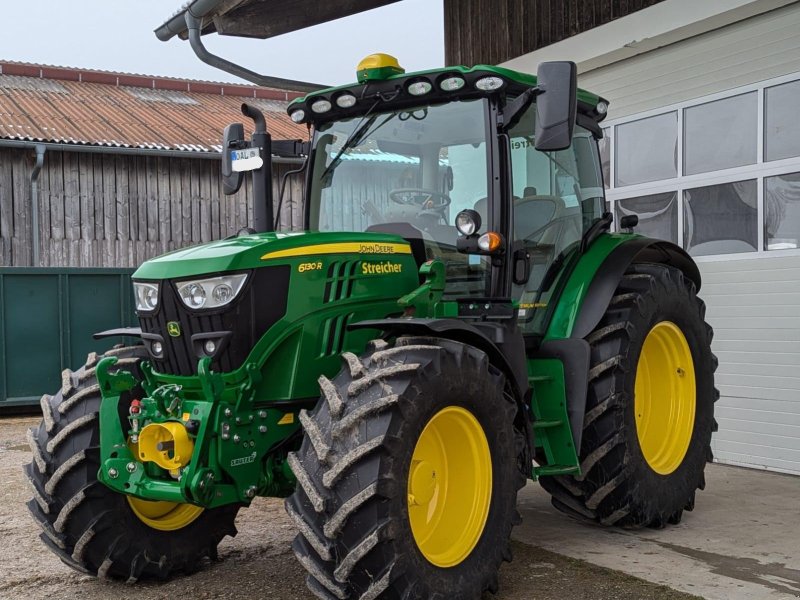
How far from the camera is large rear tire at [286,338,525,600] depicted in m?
3.52

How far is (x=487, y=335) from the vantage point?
448 cm

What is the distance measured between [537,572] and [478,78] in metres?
2.41

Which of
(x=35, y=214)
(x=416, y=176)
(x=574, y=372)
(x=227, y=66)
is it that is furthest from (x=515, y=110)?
(x=35, y=214)

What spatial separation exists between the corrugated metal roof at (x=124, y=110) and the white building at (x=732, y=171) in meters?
10.4

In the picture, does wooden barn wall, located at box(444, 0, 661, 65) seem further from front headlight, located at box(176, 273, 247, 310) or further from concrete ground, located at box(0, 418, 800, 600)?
front headlight, located at box(176, 273, 247, 310)

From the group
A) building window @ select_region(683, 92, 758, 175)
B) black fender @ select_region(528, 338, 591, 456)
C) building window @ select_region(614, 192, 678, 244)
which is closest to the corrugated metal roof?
building window @ select_region(614, 192, 678, 244)

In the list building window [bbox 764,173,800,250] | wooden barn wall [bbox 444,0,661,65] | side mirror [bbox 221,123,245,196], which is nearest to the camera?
side mirror [bbox 221,123,245,196]

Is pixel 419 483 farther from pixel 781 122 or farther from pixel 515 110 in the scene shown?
pixel 781 122

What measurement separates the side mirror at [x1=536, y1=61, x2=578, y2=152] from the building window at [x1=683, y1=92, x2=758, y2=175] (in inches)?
144

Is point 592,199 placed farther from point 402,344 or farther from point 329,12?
point 329,12

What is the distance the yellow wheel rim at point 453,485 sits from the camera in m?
4.00

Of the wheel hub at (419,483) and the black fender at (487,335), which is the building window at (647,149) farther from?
the wheel hub at (419,483)

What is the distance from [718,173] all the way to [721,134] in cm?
31

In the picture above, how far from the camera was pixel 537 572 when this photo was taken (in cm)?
454
